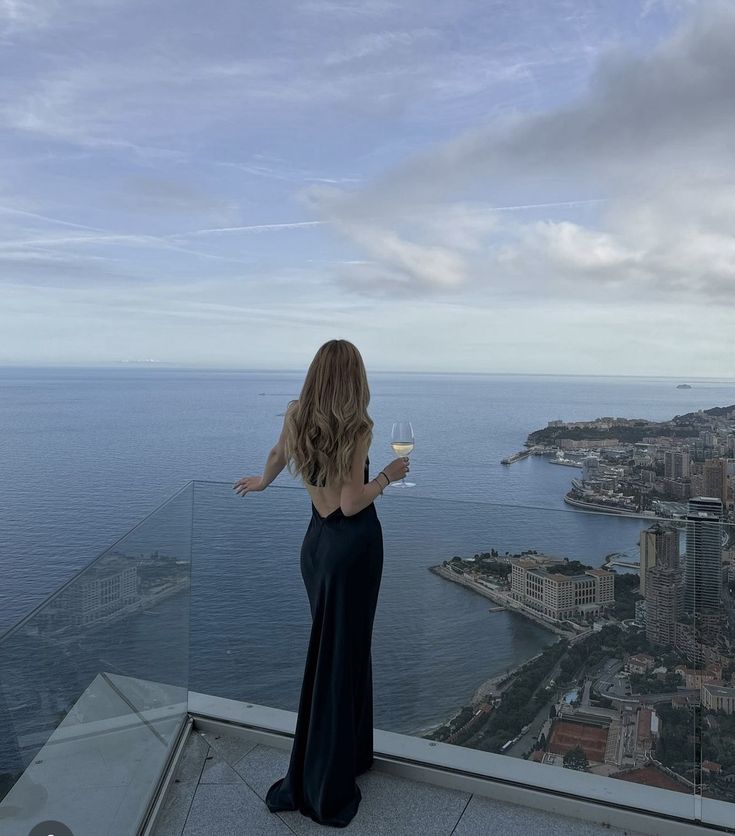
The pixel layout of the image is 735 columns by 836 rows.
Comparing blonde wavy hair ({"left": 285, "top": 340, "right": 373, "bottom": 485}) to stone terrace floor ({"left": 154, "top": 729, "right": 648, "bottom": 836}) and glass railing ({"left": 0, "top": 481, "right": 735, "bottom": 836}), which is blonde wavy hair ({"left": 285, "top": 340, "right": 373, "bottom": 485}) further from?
stone terrace floor ({"left": 154, "top": 729, "right": 648, "bottom": 836})

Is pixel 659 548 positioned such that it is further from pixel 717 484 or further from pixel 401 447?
pixel 717 484

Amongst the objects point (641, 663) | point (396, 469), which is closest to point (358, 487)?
point (396, 469)

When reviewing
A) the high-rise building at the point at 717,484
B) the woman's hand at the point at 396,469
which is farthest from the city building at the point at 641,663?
the high-rise building at the point at 717,484

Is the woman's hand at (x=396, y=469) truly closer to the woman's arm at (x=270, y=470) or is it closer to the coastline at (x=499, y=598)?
the woman's arm at (x=270, y=470)

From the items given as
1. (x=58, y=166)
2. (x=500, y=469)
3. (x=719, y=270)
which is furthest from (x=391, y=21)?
(x=58, y=166)

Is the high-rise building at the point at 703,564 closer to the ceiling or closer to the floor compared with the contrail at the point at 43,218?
closer to the floor
